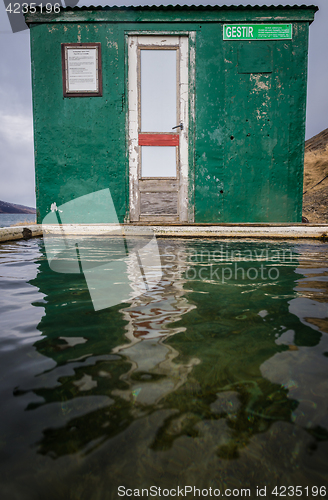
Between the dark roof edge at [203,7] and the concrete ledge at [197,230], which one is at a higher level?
the dark roof edge at [203,7]

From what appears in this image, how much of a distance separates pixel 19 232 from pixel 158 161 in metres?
3.00

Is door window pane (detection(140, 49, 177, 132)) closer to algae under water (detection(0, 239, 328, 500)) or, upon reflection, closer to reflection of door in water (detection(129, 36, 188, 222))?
reflection of door in water (detection(129, 36, 188, 222))

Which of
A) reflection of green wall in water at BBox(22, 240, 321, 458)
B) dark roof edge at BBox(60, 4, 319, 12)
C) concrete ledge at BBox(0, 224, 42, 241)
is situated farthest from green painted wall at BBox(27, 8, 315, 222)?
reflection of green wall in water at BBox(22, 240, 321, 458)

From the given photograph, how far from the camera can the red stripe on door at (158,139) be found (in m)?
6.19

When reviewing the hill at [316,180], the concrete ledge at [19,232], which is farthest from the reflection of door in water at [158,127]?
the hill at [316,180]

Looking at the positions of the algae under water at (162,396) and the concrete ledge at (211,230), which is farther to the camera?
the concrete ledge at (211,230)

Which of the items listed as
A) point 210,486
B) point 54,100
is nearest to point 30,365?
point 210,486

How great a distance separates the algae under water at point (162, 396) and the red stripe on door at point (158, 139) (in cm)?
503

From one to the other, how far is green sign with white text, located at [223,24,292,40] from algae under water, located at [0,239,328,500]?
6111mm

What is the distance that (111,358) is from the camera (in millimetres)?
1116

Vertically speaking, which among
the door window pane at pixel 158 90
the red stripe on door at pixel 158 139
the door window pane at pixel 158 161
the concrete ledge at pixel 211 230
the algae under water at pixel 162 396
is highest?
the door window pane at pixel 158 90

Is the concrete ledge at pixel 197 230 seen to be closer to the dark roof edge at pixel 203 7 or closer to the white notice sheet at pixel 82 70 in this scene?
the white notice sheet at pixel 82 70

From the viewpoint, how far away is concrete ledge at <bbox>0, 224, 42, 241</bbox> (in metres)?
4.55

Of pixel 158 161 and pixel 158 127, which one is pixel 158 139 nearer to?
pixel 158 127
